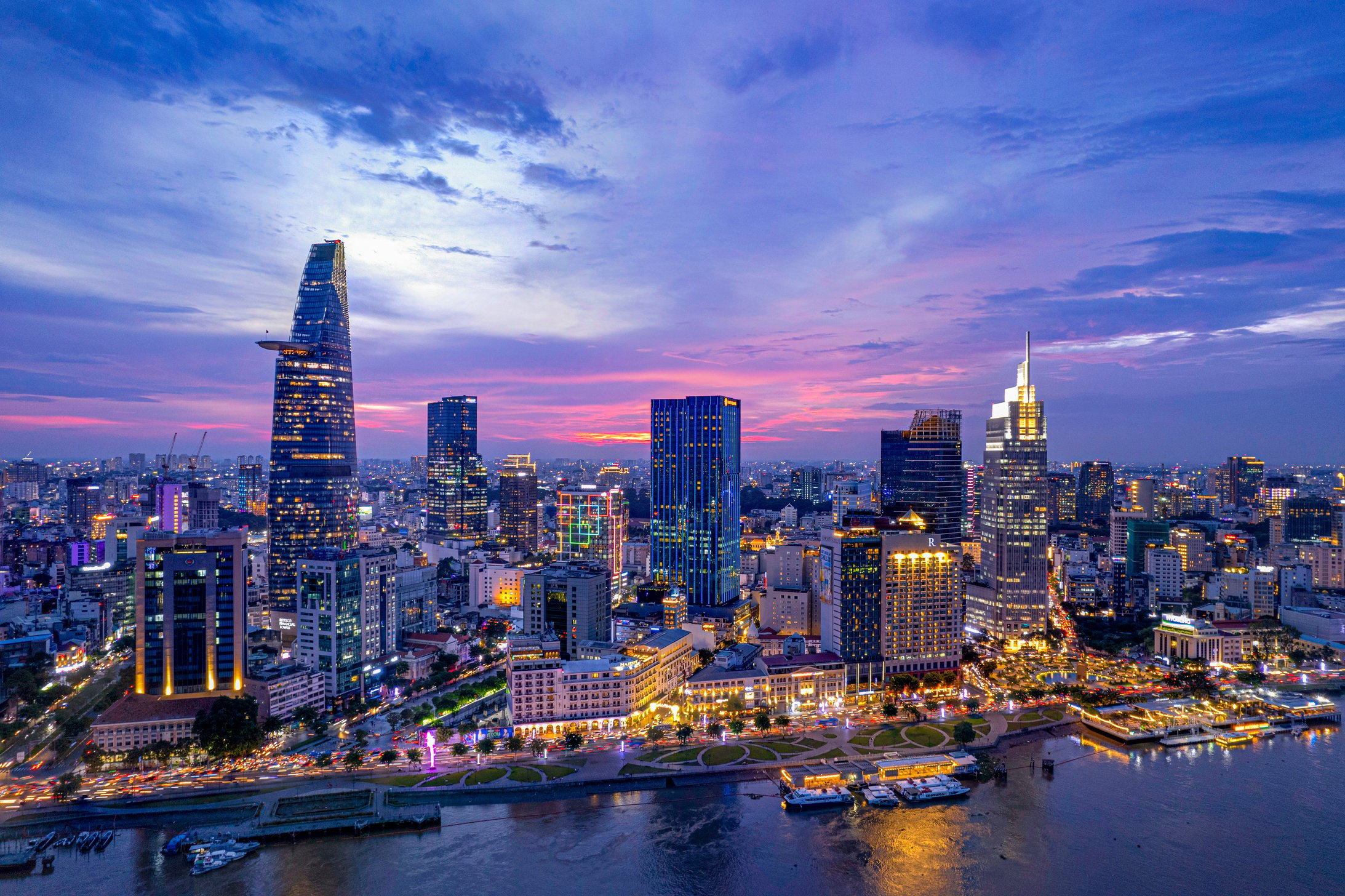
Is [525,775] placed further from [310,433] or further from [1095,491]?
[1095,491]

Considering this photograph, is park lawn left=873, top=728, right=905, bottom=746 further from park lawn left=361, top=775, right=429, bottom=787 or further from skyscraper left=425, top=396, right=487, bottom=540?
skyscraper left=425, top=396, right=487, bottom=540

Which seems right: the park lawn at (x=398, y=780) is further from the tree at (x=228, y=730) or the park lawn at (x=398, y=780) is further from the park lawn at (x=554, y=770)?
the tree at (x=228, y=730)

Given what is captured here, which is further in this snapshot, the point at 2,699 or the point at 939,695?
the point at 939,695

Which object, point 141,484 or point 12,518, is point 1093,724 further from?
point 141,484

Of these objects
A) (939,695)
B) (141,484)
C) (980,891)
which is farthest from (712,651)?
(141,484)

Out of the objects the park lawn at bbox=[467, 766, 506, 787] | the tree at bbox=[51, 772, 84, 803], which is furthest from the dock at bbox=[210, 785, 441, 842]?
the tree at bbox=[51, 772, 84, 803]

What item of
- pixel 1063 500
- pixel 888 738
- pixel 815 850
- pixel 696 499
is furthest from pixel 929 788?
pixel 1063 500

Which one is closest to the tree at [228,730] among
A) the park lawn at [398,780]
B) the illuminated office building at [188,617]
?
the illuminated office building at [188,617]
